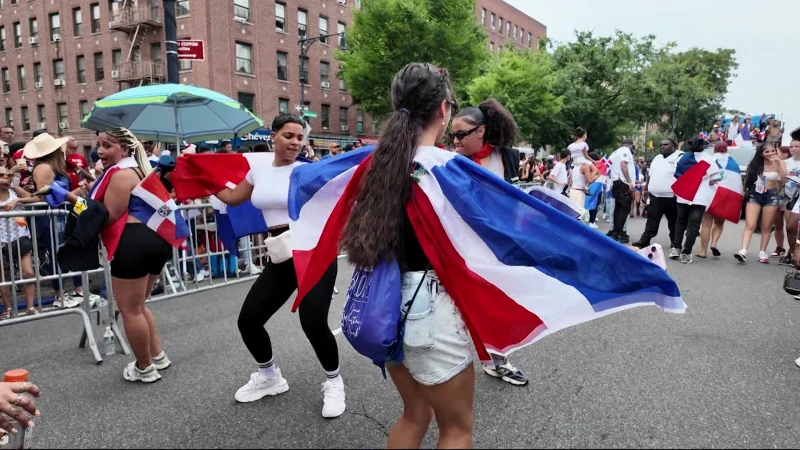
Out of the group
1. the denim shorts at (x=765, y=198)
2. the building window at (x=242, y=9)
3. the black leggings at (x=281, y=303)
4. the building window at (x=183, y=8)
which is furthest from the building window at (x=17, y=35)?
the denim shorts at (x=765, y=198)

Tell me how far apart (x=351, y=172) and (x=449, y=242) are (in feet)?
1.93

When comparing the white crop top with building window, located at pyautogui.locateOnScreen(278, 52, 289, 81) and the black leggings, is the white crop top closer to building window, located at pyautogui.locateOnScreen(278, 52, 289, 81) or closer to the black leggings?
the black leggings

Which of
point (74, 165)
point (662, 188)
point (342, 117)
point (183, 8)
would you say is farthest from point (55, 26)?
point (662, 188)

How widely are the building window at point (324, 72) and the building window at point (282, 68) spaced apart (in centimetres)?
316

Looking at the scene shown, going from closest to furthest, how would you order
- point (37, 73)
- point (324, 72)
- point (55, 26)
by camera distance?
point (55, 26)
point (37, 73)
point (324, 72)

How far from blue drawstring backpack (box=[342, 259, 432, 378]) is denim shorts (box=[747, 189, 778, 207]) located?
8.56 m

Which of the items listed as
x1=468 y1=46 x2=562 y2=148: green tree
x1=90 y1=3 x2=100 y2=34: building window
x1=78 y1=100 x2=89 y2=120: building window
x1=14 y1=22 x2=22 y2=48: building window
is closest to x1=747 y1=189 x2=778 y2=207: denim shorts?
x1=468 y1=46 x2=562 y2=148: green tree

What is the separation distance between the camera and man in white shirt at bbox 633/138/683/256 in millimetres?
9203

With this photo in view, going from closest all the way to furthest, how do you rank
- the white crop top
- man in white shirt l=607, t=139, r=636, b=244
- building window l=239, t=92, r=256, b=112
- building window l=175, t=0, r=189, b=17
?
the white crop top
man in white shirt l=607, t=139, r=636, b=244
building window l=175, t=0, r=189, b=17
building window l=239, t=92, r=256, b=112

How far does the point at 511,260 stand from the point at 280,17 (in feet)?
112

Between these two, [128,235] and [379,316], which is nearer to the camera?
[379,316]

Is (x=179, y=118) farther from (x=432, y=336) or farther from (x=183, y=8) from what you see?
(x=183, y=8)

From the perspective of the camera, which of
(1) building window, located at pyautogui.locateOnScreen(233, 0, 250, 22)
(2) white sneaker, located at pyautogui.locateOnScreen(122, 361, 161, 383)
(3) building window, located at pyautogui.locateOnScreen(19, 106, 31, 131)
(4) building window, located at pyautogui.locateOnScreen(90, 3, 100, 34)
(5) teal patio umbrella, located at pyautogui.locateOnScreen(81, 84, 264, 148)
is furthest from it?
(3) building window, located at pyautogui.locateOnScreen(19, 106, 31, 131)

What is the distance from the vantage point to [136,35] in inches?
1185
